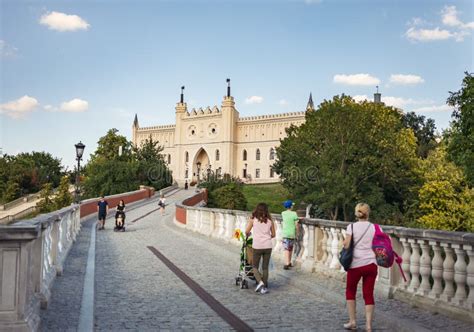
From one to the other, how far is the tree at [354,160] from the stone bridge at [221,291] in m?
31.5

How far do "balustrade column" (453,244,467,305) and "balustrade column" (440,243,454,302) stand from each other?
115mm

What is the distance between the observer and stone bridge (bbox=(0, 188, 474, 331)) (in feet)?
18.1

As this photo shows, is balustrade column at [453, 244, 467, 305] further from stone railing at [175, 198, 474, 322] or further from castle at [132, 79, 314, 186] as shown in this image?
castle at [132, 79, 314, 186]

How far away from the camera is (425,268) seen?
7.05 m

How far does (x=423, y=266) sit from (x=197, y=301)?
11.3 feet

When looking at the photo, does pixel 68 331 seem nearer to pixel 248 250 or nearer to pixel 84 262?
pixel 248 250

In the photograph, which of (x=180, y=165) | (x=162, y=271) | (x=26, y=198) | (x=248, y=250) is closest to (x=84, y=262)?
(x=162, y=271)

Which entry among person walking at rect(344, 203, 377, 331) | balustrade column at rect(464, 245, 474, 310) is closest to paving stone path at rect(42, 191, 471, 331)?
balustrade column at rect(464, 245, 474, 310)

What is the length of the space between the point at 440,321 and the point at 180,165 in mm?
98143

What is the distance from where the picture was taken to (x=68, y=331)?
587 centimetres

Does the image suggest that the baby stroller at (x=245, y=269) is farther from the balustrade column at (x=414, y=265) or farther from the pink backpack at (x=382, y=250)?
the pink backpack at (x=382, y=250)

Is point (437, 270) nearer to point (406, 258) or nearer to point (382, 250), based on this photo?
point (406, 258)

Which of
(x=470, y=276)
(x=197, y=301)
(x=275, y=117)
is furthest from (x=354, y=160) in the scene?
(x=275, y=117)

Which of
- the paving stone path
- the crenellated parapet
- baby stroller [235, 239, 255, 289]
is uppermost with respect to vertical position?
the crenellated parapet
